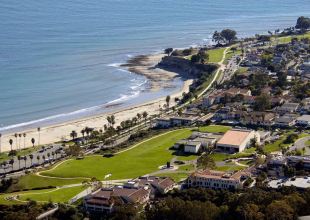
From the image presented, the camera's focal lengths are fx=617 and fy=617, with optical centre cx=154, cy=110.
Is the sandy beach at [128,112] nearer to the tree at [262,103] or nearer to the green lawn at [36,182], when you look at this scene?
the green lawn at [36,182]

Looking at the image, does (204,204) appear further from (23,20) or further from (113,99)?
(23,20)

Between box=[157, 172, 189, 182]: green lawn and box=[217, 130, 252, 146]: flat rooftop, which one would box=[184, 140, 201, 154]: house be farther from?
box=[157, 172, 189, 182]: green lawn

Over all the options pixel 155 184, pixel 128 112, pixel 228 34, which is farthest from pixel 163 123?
pixel 228 34

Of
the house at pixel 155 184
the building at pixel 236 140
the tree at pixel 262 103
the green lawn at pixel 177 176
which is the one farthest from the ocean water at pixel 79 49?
the house at pixel 155 184

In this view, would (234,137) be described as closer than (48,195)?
No

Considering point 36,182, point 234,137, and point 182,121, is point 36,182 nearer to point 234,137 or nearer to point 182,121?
point 234,137
